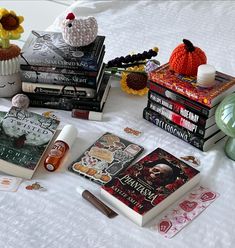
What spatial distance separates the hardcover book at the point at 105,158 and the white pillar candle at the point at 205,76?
0.67ft

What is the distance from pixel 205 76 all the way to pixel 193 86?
38 mm

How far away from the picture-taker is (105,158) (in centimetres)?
115

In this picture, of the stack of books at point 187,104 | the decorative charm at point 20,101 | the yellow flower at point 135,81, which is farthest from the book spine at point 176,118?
the decorative charm at point 20,101

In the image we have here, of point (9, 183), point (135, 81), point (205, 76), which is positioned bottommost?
point (9, 183)

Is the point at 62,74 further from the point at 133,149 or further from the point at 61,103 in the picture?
the point at 133,149

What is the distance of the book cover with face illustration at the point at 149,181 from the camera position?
102cm

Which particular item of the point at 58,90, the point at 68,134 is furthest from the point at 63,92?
the point at 68,134

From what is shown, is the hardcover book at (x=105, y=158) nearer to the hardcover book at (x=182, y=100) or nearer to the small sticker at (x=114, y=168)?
the small sticker at (x=114, y=168)

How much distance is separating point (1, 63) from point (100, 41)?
259 mm

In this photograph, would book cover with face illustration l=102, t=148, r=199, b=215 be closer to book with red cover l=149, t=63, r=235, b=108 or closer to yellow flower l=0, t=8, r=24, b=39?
book with red cover l=149, t=63, r=235, b=108

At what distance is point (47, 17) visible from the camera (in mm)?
2289

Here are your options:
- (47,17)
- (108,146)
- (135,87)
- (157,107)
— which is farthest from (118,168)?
(47,17)

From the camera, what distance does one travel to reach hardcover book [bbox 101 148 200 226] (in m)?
1.01

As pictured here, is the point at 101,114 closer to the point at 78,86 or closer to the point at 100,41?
the point at 78,86
